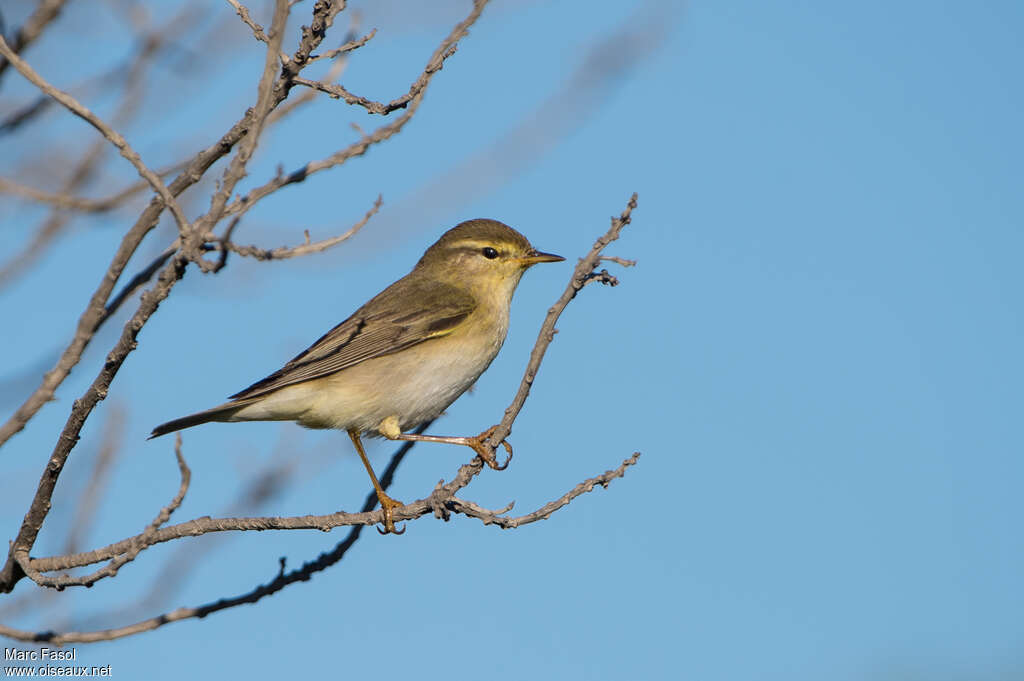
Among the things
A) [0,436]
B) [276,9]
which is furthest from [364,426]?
[276,9]

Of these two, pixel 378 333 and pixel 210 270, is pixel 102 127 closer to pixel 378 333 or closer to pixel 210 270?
pixel 210 270

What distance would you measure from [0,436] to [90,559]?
66 centimetres

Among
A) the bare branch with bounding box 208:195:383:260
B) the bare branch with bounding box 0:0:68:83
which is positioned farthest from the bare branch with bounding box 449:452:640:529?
the bare branch with bounding box 0:0:68:83

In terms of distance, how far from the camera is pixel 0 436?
3646mm

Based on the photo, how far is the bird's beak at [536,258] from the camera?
7.15m

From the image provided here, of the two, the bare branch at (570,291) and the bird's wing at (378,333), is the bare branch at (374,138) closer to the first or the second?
the bare branch at (570,291)

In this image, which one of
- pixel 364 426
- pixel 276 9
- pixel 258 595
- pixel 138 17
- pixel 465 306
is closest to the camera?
pixel 276 9

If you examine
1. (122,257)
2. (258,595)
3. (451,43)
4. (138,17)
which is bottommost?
(258,595)

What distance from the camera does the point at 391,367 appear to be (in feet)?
21.2

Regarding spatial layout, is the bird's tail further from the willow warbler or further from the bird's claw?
the bird's claw

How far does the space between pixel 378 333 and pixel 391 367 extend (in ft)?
1.34

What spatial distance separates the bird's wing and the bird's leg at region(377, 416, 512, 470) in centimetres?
46

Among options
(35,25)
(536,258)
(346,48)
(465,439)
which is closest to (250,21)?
(346,48)

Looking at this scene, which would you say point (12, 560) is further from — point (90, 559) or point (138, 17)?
point (138, 17)
